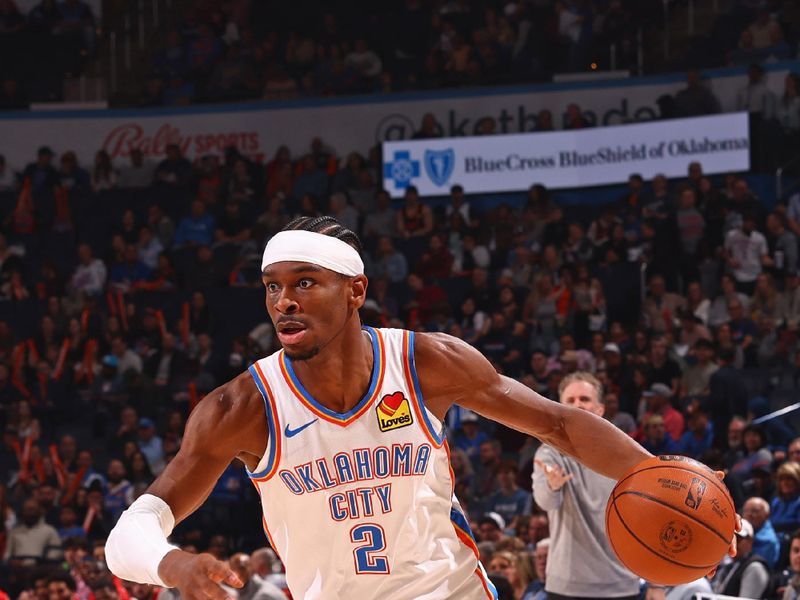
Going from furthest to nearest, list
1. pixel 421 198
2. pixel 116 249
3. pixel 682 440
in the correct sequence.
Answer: pixel 421 198 → pixel 116 249 → pixel 682 440

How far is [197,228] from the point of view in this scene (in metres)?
18.3

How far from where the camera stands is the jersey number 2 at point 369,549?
171 inches

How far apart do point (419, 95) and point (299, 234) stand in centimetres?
1592

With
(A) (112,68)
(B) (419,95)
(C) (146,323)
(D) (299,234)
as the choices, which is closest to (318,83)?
(B) (419,95)

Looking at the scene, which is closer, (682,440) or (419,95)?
(682,440)

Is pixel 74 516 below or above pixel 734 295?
below

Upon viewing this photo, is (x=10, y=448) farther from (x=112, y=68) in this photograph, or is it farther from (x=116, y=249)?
(x=112, y=68)

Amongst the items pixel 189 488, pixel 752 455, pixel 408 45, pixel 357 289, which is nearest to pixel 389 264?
pixel 408 45

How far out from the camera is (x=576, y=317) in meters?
15.2

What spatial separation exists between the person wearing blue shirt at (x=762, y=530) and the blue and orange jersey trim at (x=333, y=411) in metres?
5.92

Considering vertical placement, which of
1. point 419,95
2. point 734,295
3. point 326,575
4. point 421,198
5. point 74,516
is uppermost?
point 419,95

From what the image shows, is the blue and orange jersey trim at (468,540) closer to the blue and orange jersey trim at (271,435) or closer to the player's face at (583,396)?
the blue and orange jersey trim at (271,435)


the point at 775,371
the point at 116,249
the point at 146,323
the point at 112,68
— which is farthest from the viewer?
the point at 112,68

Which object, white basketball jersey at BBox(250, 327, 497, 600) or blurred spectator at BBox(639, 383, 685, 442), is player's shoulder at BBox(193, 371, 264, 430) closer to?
white basketball jersey at BBox(250, 327, 497, 600)
